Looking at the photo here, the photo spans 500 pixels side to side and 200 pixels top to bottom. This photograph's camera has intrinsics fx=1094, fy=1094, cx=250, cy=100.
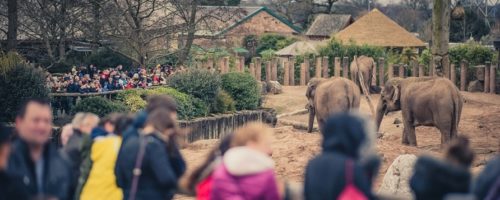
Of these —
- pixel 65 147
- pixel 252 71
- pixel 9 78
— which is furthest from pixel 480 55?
pixel 65 147

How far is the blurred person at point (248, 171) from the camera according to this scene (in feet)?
26.2

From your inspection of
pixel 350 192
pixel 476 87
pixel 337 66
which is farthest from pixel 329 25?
pixel 350 192

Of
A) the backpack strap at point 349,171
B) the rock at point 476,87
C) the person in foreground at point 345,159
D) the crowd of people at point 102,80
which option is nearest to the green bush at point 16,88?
the crowd of people at point 102,80

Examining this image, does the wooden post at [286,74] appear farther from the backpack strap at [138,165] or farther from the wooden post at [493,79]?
the backpack strap at [138,165]

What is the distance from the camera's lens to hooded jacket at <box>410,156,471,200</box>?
736cm

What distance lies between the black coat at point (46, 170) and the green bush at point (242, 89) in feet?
83.6

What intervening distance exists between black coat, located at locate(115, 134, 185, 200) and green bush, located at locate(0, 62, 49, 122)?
16463 mm

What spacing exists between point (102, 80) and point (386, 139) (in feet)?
26.8

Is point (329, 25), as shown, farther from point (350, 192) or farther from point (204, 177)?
point (350, 192)

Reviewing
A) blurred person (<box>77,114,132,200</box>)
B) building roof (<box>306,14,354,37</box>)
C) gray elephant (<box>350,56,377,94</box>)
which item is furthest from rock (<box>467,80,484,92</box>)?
blurred person (<box>77,114,132,200</box>)

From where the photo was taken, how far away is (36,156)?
813 cm

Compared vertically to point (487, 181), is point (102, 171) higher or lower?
lower

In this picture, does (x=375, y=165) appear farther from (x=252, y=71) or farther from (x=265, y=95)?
(x=252, y=71)

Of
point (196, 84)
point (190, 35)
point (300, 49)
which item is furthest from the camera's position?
point (300, 49)
